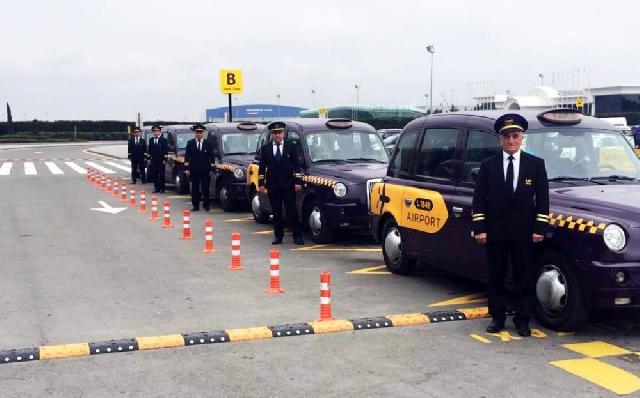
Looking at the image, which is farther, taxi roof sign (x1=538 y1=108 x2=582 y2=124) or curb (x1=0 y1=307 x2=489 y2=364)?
taxi roof sign (x1=538 y1=108 x2=582 y2=124)

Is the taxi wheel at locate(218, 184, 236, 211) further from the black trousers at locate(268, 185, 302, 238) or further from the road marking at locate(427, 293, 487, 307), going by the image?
the road marking at locate(427, 293, 487, 307)

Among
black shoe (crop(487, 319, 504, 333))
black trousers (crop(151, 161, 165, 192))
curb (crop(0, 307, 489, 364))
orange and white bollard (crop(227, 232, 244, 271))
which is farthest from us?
black trousers (crop(151, 161, 165, 192))

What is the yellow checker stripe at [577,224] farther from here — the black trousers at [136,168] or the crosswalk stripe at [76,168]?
the crosswalk stripe at [76,168]

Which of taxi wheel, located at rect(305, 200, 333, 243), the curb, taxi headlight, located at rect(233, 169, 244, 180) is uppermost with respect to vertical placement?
taxi headlight, located at rect(233, 169, 244, 180)

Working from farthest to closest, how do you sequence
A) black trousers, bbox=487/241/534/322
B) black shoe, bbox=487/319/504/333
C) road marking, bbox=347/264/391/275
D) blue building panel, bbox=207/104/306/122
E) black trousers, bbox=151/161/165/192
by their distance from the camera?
1. blue building panel, bbox=207/104/306/122
2. black trousers, bbox=151/161/165/192
3. road marking, bbox=347/264/391/275
4. black shoe, bbox=487/319/504/333
5. black trousers, bbox=487/241/534/322

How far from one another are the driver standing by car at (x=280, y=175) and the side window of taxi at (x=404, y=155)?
2.87 m

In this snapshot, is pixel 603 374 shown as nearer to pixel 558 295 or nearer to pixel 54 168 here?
pixel 558 295

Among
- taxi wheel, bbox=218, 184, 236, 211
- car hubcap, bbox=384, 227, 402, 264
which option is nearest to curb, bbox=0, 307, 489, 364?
car hubcap, bbox=384, 227, 402, 264

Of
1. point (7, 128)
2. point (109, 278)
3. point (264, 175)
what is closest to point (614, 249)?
point (109, 278)

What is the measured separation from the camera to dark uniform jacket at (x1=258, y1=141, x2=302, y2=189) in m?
12.8

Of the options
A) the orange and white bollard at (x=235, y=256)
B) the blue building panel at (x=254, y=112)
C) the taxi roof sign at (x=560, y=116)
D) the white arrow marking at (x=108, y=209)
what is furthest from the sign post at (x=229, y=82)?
the blue building panel at (x=254, y=112)

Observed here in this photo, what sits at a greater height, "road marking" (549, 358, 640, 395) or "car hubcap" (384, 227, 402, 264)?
"car hubcap" (384, 227, 402, 264)

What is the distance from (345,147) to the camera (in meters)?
14.0

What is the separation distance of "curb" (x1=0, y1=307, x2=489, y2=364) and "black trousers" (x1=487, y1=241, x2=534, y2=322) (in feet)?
Result: 2.13
